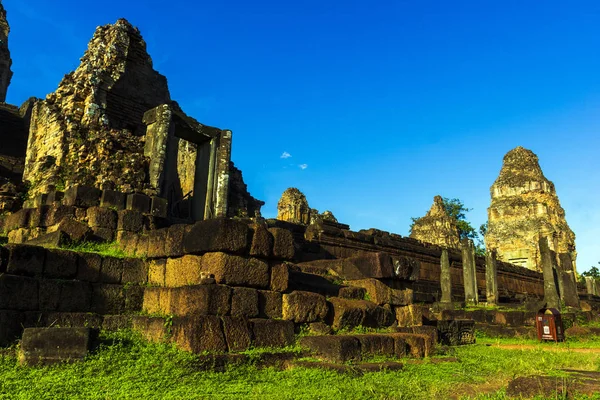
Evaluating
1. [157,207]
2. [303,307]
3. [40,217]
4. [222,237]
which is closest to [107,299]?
[222,237]

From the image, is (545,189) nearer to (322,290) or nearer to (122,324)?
(322,290)

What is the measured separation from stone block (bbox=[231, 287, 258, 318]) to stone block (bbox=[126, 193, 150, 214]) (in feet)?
14.5

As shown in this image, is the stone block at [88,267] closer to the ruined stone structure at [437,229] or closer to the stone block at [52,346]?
the stone block at [52,346]

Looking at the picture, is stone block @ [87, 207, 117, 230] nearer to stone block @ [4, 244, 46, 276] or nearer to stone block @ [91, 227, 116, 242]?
stone block @ [91, 227, 116, 242]

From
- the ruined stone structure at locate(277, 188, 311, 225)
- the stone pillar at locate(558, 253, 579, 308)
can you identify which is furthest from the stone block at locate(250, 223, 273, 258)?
the ruined stone structure at locate(277, 188, 311, 225)

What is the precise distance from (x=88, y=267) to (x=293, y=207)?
19902 millimetres

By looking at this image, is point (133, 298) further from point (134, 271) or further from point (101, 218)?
point (101, 218)

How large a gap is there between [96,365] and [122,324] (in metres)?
1.38

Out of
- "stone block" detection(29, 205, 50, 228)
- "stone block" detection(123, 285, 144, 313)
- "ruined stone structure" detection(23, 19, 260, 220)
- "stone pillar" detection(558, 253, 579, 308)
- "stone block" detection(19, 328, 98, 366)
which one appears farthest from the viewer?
"stone pillar" detection(558, 253, 579, 308)

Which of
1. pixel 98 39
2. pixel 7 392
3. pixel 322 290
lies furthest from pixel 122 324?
pixel 98 39

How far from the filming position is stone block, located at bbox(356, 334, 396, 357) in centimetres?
645

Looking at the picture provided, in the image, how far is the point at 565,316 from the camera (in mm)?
14141

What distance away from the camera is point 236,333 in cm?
597

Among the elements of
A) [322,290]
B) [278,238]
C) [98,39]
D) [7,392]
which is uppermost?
[98,39]
